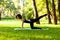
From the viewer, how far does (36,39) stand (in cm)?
745

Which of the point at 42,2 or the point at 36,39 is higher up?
the point at 42,2

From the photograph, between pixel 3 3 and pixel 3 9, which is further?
pixel 3 9

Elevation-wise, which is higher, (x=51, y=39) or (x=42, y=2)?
(x=42, y=2)

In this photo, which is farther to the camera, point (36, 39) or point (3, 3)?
point (3, 3)

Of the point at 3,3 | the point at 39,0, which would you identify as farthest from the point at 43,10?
the point at 3,3

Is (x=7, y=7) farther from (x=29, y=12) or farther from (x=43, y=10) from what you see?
(x=43, y=10)

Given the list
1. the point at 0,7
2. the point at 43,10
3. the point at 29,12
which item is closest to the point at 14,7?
the point at 0,7

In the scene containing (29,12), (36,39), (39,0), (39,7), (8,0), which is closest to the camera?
(36,39)

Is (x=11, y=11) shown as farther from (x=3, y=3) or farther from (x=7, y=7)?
(x=3, y=3)

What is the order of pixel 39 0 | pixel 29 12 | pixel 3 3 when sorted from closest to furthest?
pixel 39 0 → pixel 29 12 → pixel 3 3

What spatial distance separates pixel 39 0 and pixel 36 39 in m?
14.8

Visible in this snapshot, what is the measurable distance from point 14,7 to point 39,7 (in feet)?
60.5

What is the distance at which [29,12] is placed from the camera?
28.6 meters

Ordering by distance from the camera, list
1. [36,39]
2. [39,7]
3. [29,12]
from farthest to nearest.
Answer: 1. [29,12]
2. [39,7]
3. [36,39]
